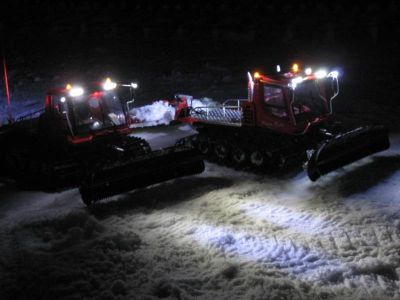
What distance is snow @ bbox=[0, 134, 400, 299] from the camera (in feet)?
21.9

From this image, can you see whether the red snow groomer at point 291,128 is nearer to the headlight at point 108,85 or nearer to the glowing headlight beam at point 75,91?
the headlight at point 108,85

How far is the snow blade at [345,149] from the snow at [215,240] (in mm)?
325

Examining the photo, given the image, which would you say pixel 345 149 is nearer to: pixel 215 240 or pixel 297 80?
pixel 297 80

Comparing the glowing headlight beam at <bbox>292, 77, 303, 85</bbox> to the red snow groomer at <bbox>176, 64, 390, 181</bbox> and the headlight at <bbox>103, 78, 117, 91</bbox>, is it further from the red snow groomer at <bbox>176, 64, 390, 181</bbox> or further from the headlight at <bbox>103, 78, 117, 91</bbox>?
the headlight at <bbox>103, 78, 117, 91</bbox>

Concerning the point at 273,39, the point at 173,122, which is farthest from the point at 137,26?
the point at 173,122

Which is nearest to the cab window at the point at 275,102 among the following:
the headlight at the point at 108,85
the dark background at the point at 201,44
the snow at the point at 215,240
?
the snow at the point at 215,240

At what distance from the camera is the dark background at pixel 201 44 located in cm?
2142

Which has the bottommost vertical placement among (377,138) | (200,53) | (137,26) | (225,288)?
(225,288)

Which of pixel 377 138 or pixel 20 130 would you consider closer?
pixel 377 138

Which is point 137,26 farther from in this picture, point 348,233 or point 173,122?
point 348,233

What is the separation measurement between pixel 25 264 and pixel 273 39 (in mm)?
23352

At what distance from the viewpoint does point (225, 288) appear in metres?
6.66

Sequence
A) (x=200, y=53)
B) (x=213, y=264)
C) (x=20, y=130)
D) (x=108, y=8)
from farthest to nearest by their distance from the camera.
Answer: (x=108, y=8) < (x=200, y=53) < (x=20, y=130) < (x=213, y=264)

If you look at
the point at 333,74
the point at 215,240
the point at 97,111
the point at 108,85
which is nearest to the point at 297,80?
the point at 333,74
